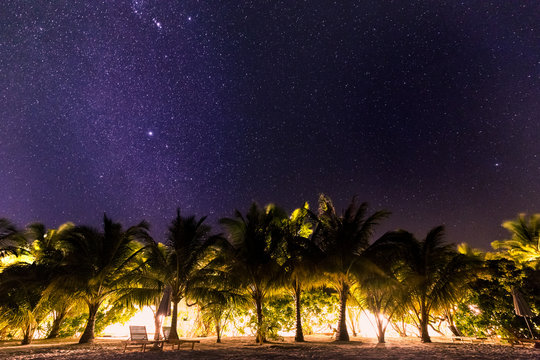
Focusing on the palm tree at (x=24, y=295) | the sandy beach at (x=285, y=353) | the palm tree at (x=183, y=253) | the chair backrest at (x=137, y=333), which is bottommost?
the sandy beach at (x=285, y=353)

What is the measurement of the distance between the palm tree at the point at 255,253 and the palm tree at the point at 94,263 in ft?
12.5

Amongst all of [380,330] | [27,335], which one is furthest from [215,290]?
[27,335]

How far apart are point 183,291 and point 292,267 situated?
15.5ft

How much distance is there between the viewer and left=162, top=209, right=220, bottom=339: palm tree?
1206 centimetres

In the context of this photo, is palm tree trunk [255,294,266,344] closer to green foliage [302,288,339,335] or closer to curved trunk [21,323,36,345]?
green foliage [302,288,339,335]

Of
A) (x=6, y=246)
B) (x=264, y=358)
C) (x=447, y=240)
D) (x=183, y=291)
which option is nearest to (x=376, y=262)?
(x=447, y=240)

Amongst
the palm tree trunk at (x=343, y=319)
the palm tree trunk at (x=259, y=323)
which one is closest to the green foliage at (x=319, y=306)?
the palm tree trunk at (x=343, y=319)

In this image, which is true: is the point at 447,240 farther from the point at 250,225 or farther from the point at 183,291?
the point at 183,291

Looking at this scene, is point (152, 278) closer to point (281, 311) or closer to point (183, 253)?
point (183, 253)

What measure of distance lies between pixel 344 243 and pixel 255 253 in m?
3.86

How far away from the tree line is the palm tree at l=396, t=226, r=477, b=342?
0.13ft

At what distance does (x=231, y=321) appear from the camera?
50.2 ft

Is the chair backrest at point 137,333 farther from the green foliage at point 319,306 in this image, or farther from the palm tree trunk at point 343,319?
the green foliage at point 319,306

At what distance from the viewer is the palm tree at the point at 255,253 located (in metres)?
12.1
